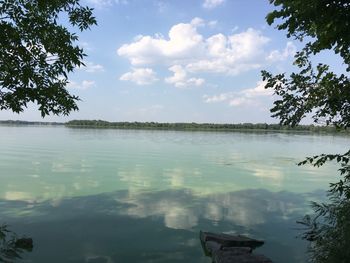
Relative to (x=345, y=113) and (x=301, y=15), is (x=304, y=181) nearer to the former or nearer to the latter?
(x=345, y=113)

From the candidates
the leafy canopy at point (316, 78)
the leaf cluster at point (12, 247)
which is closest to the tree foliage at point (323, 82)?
the leafy canopy at point (316, 78)

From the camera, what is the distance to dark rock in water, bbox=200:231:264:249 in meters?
8.82

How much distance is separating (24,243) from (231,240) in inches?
183

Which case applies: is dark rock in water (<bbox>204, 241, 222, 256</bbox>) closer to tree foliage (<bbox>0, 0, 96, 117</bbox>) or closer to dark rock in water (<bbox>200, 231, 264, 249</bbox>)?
dark rock in water (<bbox>200, 231, 264, 249</bbox>)

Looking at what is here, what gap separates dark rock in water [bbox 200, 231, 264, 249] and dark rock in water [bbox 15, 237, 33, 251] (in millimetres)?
3987

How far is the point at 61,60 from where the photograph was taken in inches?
225

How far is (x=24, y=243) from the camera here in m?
8.88

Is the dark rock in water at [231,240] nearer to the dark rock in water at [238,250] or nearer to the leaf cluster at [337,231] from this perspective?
the dark rock in water at [238,250]

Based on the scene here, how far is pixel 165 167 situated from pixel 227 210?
35.6 feet

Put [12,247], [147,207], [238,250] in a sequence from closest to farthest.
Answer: [238,250]
[12,247]
[147,207]

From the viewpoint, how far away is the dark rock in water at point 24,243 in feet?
28.8

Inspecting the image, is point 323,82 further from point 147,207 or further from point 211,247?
point 147,207

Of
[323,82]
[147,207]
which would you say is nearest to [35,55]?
[323,82]

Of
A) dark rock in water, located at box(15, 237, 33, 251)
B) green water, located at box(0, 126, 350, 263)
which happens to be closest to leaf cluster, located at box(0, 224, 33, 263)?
dark rock in water, located at box(15, 237, 33, 251)
